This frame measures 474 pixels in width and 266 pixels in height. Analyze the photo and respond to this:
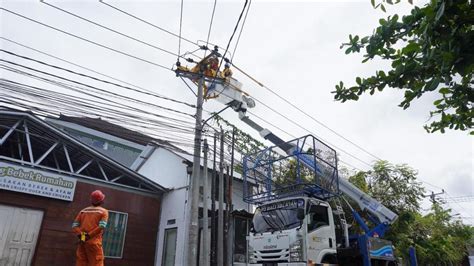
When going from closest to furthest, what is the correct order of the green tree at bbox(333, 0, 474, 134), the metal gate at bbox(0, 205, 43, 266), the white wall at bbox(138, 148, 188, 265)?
1. the green tree at bbox(333, 0, 474, 134)
2. the metal gate at bbox(0, 205, 43, 266)
3. the white wall at bbox(138, 148, 188, 265)

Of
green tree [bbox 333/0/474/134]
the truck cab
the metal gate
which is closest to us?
green tree [bbox 333/0/474/134]

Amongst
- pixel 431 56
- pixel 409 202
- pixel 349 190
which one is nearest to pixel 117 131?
pixel 349 190

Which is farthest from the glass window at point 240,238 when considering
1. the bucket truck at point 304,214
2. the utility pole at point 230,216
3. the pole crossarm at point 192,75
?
the pole crossarm at point 192,75

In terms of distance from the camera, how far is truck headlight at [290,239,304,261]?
26.4 ft

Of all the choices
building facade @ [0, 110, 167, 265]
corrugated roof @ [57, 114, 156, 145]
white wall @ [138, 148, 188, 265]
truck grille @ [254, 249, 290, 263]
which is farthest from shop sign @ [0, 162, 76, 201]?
truck grille @ [254, 249, 290, 263]

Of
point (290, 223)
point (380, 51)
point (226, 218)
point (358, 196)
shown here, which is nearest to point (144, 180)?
point (226, 218)

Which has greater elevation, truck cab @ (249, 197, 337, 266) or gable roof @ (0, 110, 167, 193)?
gable roof @ (0, 110, 167, 193)

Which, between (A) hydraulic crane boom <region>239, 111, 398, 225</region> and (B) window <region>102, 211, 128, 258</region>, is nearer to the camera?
(A) hydraulic crane boom <region>239, 111, 398, 225</region>

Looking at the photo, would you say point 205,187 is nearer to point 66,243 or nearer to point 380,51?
point 66,243

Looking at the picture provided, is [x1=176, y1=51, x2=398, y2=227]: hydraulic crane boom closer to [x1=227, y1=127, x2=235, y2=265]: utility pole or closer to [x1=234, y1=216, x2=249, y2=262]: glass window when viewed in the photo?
[x1=227, y1=127, x2=235, y2=265]: utility pole

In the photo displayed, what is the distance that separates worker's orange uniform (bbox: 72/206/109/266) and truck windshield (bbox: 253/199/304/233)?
187 inches

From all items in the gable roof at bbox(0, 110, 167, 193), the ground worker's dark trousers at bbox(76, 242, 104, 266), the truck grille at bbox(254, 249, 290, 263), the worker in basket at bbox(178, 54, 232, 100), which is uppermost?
the worker in basket at bbox(178, 54, 232, 100)

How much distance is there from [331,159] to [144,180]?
270 inches

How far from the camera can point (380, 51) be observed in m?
3.75
